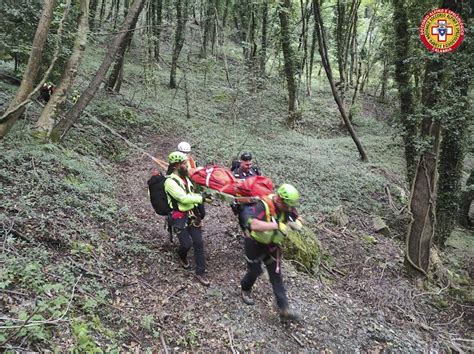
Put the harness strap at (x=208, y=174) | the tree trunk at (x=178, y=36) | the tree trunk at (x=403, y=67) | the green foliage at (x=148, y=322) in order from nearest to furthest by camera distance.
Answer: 1. the green foliage at (x=148, y=322)
2. the harness strap at (x=208, y=174)
3. the tree trunk at (x=403, y=67)
4. the tree trunk at (x=178, y=36)

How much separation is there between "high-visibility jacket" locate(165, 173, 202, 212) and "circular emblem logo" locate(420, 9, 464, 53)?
22.7 ft

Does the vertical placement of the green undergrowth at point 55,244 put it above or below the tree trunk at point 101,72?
below

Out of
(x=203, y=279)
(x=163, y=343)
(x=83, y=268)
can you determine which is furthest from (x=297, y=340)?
(x=83, y=268)

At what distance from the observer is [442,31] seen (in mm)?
9047

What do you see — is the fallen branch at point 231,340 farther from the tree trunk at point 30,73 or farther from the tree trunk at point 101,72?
the tree trunk at point 101,72

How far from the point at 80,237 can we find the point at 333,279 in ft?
18.3

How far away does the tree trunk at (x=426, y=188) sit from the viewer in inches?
355

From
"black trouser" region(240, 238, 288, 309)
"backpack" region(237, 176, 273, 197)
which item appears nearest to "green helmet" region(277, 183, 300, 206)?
"backpack" region(237, 176, 273, 197)

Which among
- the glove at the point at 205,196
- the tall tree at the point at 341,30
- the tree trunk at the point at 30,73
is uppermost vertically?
the tall tree at the point at 341,30

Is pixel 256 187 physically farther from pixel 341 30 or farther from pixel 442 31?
pixel 341 30

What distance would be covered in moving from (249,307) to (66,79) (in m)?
7.56

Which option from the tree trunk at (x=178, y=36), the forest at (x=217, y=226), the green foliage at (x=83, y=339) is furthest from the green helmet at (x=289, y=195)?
the tree trunk at (x=178, y=36)

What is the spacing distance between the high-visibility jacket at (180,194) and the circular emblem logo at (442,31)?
22.7ft

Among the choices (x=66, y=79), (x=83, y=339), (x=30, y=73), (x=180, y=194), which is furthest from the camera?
(x=66, y=79)
